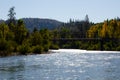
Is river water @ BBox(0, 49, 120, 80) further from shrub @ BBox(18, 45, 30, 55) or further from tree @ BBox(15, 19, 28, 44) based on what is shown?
tree @ BBox(15, 19, 28, 44)

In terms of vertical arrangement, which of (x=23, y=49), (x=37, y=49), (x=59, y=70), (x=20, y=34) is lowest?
(x=59, y=70)

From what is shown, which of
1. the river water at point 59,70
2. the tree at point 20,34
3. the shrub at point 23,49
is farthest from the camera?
the tree at point 20,34

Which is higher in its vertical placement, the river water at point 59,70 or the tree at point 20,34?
the tree at point 20,34

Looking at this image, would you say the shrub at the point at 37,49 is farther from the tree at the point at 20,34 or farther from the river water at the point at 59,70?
the river water at the point at 59,70

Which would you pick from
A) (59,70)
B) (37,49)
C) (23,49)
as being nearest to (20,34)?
(37,49)

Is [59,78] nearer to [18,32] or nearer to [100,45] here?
[18,32]

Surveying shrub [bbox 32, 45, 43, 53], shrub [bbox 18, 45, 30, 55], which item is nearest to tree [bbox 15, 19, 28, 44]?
shrub [bbox 32, 45, 43, 53]

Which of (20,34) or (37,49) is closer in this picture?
(37,49)

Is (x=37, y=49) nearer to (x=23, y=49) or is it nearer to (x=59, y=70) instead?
(x=23, y=49)

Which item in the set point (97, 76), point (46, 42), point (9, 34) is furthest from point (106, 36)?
point (97, 76)

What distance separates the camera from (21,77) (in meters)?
58.7

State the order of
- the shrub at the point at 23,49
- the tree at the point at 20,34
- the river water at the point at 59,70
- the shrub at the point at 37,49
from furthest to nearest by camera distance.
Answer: the tree at the point at 20,34
the shrub at the point at 37,49
the shrub at the point at 23,49
the river water at the point at 59,70

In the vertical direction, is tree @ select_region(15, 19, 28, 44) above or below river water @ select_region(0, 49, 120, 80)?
above

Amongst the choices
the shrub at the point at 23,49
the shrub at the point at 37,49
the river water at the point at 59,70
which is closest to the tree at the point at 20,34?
the shrub at the point at 37,49
